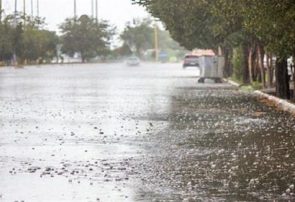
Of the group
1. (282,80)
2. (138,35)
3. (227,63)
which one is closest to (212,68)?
(227,63)

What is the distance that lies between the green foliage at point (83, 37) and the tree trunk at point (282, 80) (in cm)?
9866

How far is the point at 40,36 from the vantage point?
106688 mm

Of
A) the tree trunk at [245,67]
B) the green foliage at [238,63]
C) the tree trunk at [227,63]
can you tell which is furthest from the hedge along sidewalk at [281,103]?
the tree trunk at [227,63]

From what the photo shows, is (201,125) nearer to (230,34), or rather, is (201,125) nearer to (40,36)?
(230,34)

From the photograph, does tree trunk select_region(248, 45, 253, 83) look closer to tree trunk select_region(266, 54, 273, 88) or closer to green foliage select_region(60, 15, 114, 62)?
tree trunk select_region(266, 54, 273, 88)

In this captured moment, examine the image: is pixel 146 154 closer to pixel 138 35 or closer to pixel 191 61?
pixel 191 61

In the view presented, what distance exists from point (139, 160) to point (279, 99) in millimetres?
15098

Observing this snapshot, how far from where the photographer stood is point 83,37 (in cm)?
12575

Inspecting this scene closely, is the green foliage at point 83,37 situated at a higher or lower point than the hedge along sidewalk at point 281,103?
higher

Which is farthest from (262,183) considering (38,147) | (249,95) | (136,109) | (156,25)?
(156,25)

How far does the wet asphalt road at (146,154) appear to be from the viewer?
383 inches

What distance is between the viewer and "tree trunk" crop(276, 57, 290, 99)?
27.7m

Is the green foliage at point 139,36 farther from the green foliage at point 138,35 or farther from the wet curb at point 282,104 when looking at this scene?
the wet curb at point 282,104

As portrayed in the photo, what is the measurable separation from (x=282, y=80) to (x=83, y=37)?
99269mm
